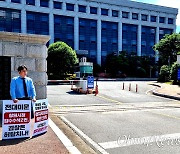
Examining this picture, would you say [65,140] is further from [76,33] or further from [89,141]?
[76,33]

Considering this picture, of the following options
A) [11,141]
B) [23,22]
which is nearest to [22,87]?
[11,141]

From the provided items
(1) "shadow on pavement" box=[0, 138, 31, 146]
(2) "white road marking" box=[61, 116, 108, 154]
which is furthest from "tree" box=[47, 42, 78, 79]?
(1) "shadow on pavement" box=[0, 138, 31, 146]

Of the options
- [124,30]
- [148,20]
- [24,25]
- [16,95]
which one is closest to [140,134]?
[16,95]

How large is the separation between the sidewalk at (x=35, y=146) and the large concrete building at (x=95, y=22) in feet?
178

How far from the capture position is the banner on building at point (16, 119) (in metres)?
5.93

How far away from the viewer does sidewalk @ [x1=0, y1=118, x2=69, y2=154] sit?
17.3 feet

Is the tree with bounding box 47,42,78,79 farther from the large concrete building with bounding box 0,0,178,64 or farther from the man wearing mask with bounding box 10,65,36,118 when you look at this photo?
the man wearing mask with bounding box 10,65,36,118

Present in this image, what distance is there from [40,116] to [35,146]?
1058 millimetres

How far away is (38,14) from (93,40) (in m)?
16.5

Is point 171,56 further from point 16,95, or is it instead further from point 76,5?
point 16,95

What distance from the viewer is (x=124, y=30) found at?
6988 centimetres

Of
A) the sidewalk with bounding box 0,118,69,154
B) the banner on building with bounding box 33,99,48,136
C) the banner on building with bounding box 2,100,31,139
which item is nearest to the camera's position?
the sidewalk with bounding box 0,118,69,154

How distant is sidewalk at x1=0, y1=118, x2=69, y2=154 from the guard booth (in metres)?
2.93

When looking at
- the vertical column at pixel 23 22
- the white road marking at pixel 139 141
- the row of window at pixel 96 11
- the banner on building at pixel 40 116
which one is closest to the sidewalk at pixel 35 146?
the banner on building at pixel 40 116
